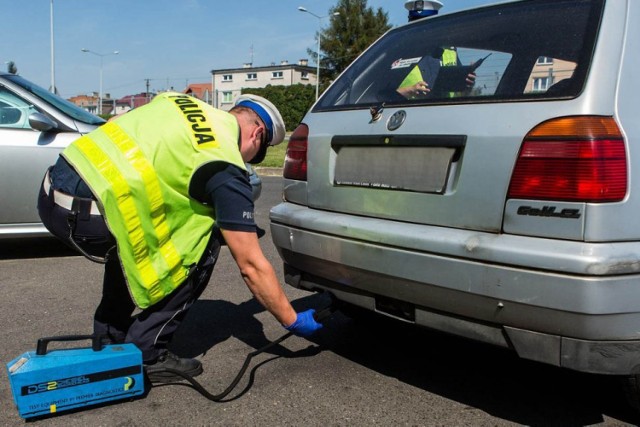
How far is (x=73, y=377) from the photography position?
2.42 meters

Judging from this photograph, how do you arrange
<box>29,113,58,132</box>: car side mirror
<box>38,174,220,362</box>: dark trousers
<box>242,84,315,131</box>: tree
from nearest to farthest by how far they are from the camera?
<box>38,174,220,362</box>: dark trousers
<box>29,113,58,132</box>: car side mirror
<box>242,84,315,131</box>: tree

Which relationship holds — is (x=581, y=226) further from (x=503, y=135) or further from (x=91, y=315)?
(x=91, y=315)

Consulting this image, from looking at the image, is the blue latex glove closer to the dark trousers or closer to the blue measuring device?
the dark trousers

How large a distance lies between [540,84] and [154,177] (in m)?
1.55

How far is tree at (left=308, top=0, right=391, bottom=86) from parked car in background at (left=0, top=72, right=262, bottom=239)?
41400mm

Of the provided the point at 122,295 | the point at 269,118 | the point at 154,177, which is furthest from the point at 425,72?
the point at 122,295

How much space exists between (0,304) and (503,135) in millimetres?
3369

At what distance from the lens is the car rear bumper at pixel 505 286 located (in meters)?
1.97

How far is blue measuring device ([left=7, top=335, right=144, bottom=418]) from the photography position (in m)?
2.34

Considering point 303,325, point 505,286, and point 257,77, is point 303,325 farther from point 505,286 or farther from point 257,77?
point 257,77

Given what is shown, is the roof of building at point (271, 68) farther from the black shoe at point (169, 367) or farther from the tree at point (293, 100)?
the black shoe at point (169, 367)

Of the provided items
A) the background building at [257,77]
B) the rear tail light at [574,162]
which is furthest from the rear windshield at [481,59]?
the background building at [257,77]

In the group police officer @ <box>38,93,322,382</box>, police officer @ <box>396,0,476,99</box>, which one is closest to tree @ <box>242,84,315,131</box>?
police officer @ <box>396,0,476,99</box>

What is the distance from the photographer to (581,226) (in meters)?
2.00
